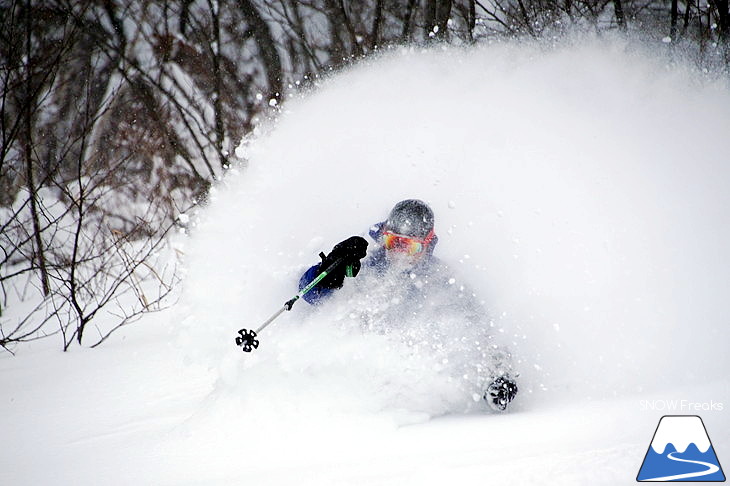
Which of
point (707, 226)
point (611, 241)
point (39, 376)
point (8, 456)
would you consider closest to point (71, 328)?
point (39, 376)

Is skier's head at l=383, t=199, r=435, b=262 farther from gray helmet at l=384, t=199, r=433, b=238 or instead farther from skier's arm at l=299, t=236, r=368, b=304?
skier's arm at l=299, t=236, r=368, b=304

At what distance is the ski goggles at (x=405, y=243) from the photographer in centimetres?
313

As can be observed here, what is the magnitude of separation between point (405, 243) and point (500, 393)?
1.05 m

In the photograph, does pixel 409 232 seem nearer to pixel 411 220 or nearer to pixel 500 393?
pixel 411 220

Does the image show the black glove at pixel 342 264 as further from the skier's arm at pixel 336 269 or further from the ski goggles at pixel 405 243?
the ski goggles at pixel 405 243

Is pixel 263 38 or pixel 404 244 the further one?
pixel 263 38

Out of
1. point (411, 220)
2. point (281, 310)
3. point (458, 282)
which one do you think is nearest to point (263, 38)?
point (411, 220)

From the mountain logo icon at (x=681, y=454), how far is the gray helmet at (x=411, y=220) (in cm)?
162

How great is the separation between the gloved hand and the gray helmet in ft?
3.31

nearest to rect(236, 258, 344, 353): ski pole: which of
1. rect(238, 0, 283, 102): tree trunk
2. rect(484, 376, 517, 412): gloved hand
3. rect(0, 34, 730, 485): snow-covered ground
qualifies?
rect(0, 34, 730, 485): snow-covered ground

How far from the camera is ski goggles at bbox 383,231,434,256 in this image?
10.3ft

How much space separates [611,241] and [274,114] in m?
3.20

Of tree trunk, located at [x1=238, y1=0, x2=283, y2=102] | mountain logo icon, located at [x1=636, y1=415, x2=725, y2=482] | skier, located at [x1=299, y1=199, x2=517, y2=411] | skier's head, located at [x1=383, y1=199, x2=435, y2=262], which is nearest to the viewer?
mountain logo icon, located at [x1=636, y1=415, x2=725, y2=482]

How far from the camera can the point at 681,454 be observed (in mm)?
1912
